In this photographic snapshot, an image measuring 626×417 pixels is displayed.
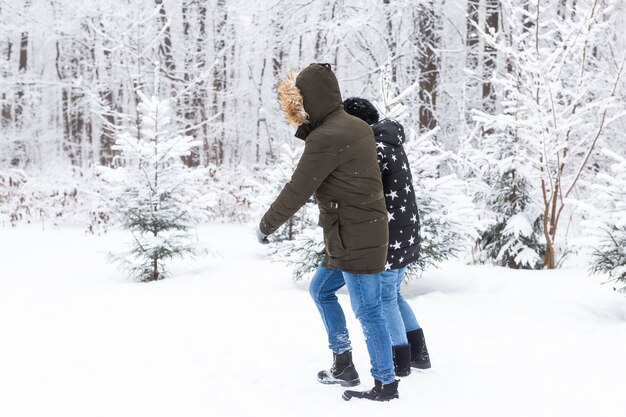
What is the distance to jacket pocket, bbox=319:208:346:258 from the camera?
2801 millimetres

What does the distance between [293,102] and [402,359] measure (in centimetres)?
174

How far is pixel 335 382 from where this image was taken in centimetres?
322

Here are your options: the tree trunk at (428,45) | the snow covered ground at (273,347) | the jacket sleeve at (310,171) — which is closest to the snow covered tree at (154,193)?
the snow covered ground at (273,347)

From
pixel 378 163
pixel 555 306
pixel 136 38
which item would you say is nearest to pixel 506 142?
pixel 555 306

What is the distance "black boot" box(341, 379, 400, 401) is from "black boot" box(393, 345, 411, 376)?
0.30m

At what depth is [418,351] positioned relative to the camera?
3492mm

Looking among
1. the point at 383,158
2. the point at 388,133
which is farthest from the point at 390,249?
the point at 388,133

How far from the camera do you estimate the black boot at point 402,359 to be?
3.30 meters

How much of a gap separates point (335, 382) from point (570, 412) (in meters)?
1.34

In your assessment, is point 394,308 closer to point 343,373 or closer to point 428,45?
point 343,373

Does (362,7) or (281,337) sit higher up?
(362,7)

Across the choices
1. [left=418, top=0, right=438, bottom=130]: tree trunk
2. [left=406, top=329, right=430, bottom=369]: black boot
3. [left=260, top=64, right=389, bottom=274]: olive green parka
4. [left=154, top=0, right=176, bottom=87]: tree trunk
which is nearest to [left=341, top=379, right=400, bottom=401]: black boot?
[left=406, top=329, right=430, bottom=369]: black boot

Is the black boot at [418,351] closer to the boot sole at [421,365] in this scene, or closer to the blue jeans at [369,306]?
the boot sole at [421,365]

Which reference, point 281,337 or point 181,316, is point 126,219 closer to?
point 181,316
